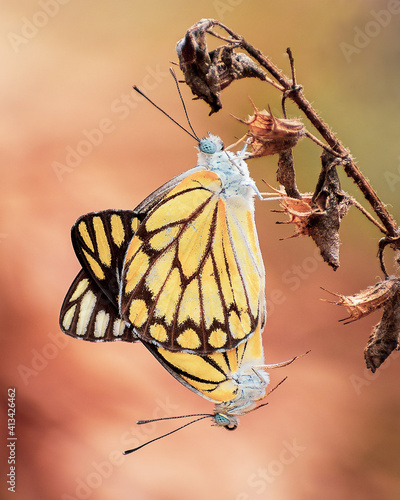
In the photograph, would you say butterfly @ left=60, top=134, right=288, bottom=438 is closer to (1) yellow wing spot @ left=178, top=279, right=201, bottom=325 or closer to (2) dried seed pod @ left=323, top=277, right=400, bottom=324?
(1) yellow wing spot @ left=178, top=279, right=201, bottom=325

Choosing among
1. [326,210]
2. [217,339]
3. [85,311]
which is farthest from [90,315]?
[326,210]

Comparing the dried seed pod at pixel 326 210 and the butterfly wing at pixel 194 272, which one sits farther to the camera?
→ the butterfly wing at pixel 194 272

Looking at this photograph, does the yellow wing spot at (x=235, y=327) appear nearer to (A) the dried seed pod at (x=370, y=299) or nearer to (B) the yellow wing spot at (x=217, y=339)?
(B) the yellow wing spot at (x=217, y=339)

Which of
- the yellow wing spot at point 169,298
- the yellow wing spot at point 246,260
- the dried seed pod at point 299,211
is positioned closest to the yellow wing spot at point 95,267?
the yellow wing spot at point 169,298

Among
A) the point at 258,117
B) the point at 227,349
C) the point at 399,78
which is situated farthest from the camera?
the point at 399,78

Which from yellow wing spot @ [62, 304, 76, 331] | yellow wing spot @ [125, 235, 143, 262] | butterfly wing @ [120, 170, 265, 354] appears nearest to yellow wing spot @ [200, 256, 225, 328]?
butterfly wing @ [120, 170, 265, 354]

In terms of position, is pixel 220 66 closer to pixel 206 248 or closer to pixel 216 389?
pixel 206 248

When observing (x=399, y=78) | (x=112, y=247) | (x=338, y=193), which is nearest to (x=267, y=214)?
(x=399, y=78)
